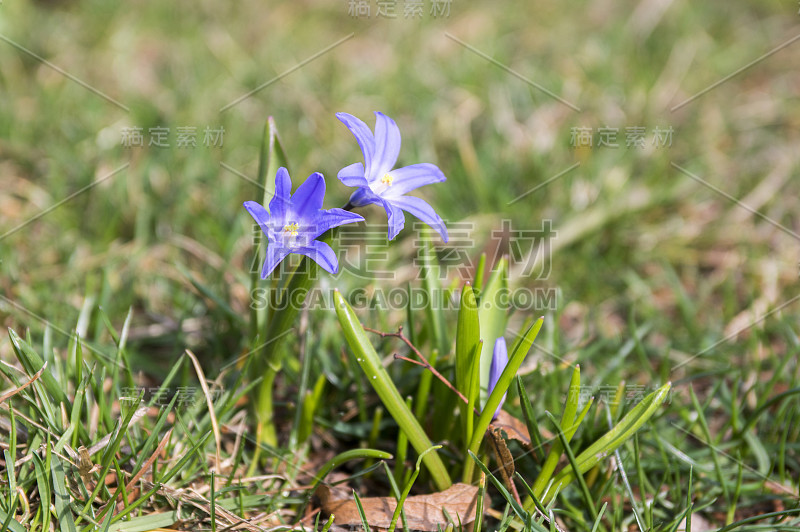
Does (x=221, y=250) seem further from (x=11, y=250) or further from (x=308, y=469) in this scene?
(x=308, y=469)

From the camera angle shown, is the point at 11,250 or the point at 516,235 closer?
the point at 11,250

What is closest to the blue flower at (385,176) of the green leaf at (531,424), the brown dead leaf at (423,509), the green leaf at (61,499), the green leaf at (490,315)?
the green leaf at (490,315)

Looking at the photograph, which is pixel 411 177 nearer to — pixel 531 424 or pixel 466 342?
pixel 466 342

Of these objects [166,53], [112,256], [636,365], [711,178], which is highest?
[166,53]

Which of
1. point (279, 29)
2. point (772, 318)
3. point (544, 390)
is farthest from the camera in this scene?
point (279, 29)

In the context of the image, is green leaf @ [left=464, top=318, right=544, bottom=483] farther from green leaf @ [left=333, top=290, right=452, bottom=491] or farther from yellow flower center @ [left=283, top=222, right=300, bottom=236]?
yellow flower center @ [left=283, top=222, right=300, bottom=236]

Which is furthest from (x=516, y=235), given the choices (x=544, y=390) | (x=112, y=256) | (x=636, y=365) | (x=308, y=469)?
(x=112, y=256)
